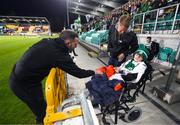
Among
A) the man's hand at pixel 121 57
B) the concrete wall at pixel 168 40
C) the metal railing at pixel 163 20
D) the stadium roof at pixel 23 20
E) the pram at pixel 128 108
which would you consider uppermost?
the stadium roof at pixel 23 20

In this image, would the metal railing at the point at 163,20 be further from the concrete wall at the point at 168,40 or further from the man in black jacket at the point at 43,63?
the man in black jacket at the point at 43,63

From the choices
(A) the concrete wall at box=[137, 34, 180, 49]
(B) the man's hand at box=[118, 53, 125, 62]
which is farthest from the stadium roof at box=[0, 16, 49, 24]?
(B) the man's hand at box=[118, 53, 125, 62]

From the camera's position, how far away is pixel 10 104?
3.33 metres

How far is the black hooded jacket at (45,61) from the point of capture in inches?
67.7

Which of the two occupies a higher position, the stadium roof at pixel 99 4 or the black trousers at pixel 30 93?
the stadium roof at pixel 99 4

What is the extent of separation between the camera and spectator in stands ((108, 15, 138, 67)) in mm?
2945

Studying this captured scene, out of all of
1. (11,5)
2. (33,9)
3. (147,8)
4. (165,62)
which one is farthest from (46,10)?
(165,62)

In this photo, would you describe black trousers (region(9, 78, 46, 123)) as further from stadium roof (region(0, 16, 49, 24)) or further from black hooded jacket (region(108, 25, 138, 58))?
stadium roof (region(0, 16, 49, 24))

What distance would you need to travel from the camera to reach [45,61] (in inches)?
68.1

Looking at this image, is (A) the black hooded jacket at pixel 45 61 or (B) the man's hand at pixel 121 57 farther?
(B) the man's hand at pixel 121 57

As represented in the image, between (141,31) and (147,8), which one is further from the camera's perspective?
(147,8)

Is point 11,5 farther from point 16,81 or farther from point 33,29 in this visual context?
point 16,81

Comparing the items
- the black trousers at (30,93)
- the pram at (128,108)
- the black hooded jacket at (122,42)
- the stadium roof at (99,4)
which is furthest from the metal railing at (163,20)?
the stadium roof at (99,4)

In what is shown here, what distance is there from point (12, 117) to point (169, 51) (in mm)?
6056
